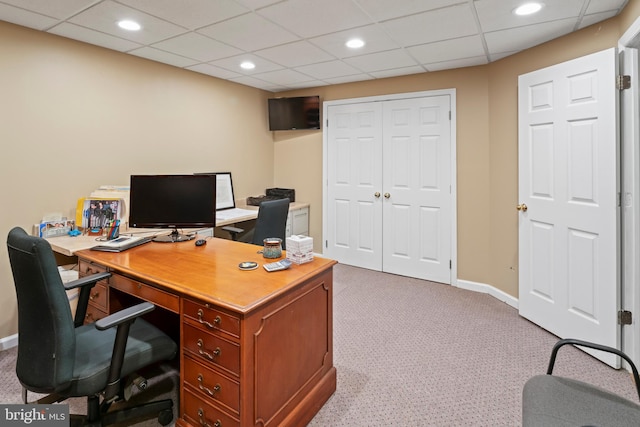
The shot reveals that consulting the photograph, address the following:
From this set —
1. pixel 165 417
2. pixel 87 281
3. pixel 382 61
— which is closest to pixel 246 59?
pixel 382 61

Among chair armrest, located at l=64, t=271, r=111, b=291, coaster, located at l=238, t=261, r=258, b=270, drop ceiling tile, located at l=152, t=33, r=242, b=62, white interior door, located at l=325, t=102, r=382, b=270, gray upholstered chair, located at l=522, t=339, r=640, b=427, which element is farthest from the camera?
white interior door, located at l=325, t=102, r=382, b=270

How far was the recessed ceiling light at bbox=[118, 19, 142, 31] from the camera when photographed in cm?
259

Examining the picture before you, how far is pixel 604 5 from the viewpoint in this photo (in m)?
2.33

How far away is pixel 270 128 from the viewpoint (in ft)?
16.7

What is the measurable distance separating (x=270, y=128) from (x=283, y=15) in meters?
2.64

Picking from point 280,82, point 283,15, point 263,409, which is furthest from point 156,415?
point 280,82

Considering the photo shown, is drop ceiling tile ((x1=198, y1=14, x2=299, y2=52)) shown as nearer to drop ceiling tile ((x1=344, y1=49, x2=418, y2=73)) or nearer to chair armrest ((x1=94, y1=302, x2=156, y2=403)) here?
drop ceiling tile ((x1=344, y1=49, x2=418, y2=73))

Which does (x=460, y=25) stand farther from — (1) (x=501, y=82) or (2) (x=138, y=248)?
(2) (x=138, y=248)

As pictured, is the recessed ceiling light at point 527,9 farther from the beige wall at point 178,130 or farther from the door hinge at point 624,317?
the door hinge at point 624,317

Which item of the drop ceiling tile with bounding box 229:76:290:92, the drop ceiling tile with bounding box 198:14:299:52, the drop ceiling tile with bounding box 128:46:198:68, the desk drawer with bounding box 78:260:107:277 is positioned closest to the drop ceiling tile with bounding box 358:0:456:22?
the drop ceiling tile with bounding box 198:14:299:52

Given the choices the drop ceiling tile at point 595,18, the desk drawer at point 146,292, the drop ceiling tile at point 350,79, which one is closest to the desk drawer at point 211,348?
the desk drawer at point 146,292

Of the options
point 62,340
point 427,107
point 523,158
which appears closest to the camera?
point 62,340

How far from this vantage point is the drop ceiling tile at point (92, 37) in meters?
2.69

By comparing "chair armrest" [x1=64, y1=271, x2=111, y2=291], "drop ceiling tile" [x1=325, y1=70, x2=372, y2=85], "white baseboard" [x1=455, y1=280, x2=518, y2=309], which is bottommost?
"white baseboard" [x1=455, y1=280, x2=518, y2=309]
